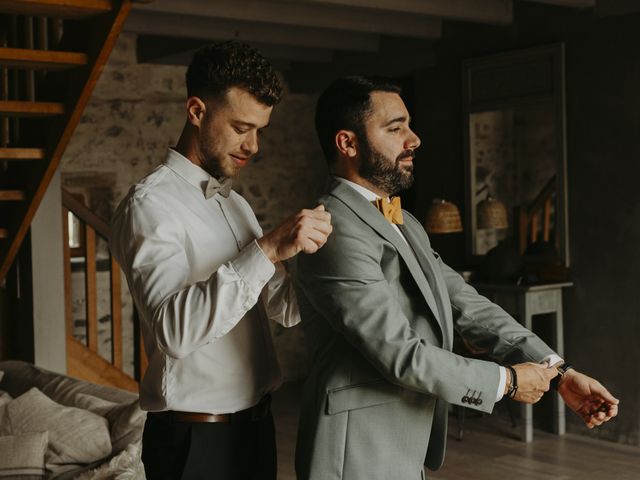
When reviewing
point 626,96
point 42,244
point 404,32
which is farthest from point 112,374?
point 626,96

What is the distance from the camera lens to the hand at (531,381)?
5.96 feet

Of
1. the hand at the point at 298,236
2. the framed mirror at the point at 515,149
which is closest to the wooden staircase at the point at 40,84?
the hand at the point at 298,236

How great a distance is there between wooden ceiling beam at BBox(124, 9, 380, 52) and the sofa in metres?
3.11

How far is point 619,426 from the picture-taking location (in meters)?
5.79

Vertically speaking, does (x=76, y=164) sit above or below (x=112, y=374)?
above

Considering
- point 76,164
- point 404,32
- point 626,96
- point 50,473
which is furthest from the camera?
point 76,164

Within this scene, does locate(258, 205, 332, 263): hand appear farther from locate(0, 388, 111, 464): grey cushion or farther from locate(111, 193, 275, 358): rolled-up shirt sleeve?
locate(0, 388, 111, 464): grey cushion

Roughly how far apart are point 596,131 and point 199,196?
4424 mm

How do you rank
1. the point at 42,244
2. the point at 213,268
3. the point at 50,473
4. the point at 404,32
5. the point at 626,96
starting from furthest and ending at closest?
the point at 404,32
the point at 626,96
the point at 42,244
the point at 50,473
the point at 213,268

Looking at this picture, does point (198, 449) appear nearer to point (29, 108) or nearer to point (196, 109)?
point (196, 109)

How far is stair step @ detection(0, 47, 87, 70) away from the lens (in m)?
3.73

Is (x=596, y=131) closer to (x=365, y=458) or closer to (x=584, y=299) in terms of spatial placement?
(x=584, y=299)

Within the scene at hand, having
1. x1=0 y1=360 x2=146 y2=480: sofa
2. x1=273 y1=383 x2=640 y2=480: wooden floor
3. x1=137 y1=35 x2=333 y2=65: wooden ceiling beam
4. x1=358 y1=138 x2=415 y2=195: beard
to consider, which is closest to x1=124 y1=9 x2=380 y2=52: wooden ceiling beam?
x1=137 y1=35 x2=333 y2=65: wooden ceiling beam

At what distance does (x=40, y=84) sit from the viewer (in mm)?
4484
